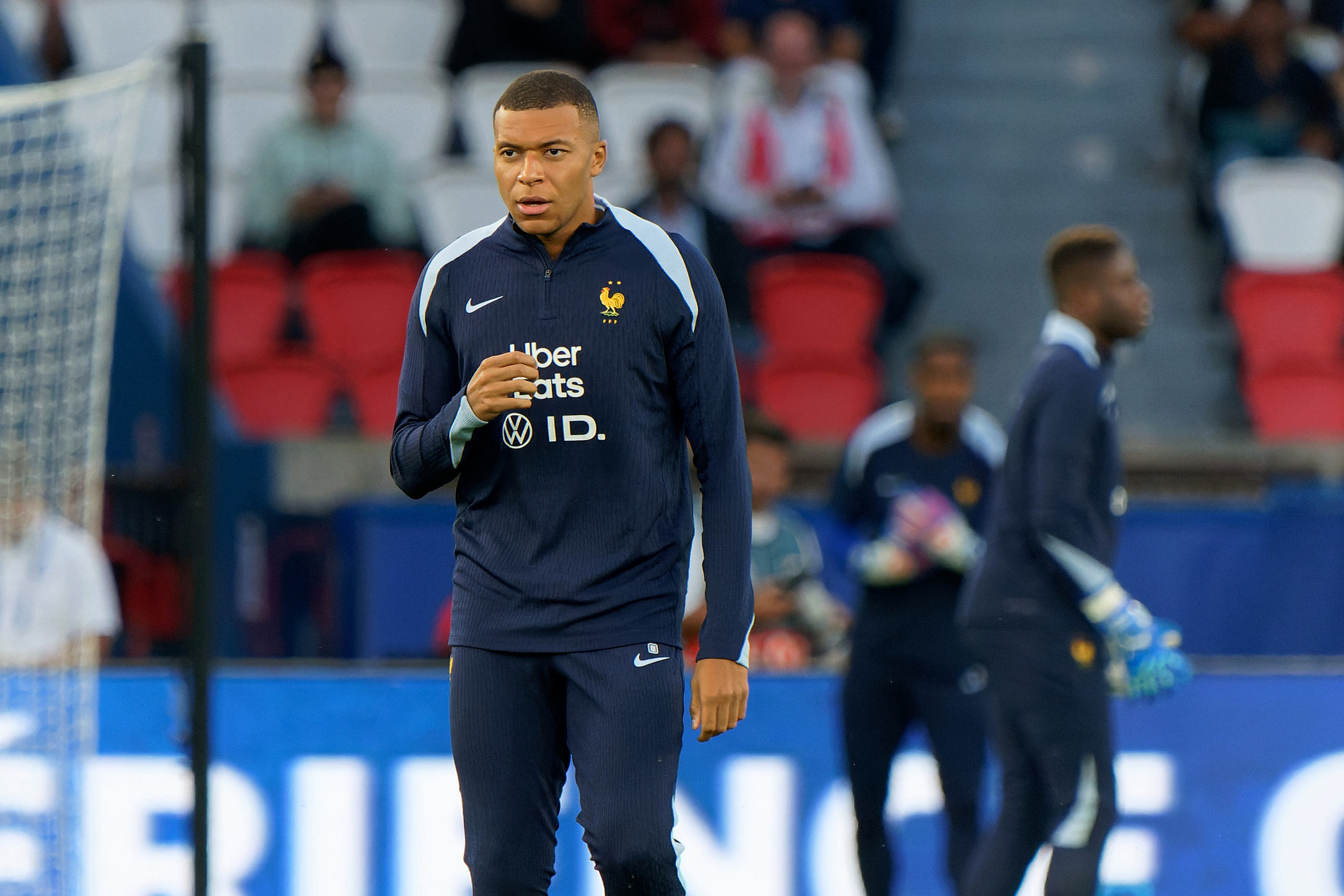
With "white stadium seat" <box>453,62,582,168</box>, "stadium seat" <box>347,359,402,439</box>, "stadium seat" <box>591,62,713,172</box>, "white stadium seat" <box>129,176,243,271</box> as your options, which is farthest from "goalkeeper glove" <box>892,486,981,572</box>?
"white stadium seat" <box>129,176,243,271</box>

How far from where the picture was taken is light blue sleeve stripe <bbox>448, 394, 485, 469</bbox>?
3055 millimetres

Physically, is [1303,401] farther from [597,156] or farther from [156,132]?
[597,156]

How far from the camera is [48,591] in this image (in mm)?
6320

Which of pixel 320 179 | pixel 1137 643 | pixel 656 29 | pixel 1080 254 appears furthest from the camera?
pixel 656 29

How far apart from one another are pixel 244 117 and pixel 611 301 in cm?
790

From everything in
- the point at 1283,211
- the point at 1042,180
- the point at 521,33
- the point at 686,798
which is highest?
the point at 521,33

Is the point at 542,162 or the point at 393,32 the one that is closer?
the point at 542,162

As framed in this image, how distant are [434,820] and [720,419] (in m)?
2.65

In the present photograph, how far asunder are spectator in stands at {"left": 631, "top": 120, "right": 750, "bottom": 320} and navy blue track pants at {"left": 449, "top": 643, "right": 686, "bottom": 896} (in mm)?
5938

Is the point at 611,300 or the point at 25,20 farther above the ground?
the point at 25,20

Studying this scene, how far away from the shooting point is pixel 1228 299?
9758 mm

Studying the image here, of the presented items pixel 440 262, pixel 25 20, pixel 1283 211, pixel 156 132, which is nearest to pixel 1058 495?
pixel 440 262

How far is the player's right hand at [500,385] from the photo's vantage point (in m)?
2.99

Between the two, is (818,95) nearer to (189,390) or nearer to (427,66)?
(427,66)
